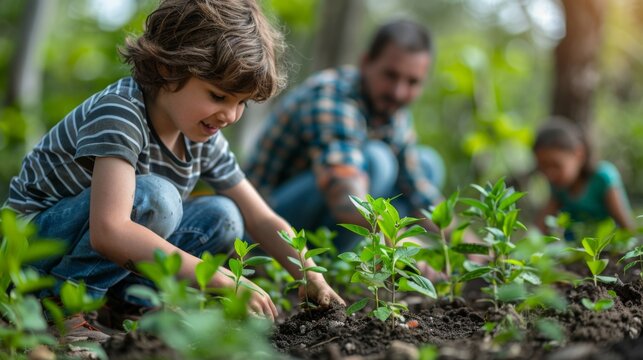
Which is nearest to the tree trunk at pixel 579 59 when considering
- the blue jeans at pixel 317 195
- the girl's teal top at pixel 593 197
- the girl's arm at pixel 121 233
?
the girl's teal top at pixel 593 197

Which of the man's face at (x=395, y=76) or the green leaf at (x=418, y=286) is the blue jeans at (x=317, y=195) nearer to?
the man's face at (x=395, y=76)

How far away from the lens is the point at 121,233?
1490mm

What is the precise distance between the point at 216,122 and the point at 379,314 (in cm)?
65

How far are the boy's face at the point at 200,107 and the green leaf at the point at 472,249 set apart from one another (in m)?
0.69

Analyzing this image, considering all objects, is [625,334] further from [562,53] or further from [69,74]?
[69,74]

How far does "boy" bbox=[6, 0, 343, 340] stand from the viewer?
1.58m

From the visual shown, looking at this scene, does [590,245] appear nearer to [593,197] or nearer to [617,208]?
[617,208]

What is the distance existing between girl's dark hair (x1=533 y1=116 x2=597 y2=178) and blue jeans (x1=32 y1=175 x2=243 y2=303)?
8.09ft

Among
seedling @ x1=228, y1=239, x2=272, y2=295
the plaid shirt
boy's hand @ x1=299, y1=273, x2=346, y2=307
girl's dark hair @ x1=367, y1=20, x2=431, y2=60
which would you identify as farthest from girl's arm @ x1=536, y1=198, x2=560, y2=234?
seedling @ x1=228, y1=239, x2=272, y2=295

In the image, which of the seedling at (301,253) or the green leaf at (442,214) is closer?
the seedling at (301,253)

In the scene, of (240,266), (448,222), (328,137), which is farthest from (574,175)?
(240,266)

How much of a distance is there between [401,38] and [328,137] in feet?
2.05

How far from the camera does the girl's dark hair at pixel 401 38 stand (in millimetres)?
3287

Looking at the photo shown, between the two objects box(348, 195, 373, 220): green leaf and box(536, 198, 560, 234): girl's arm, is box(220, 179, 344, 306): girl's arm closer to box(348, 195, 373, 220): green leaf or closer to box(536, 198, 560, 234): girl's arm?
box(348, 195, 373, 220): green leaf
